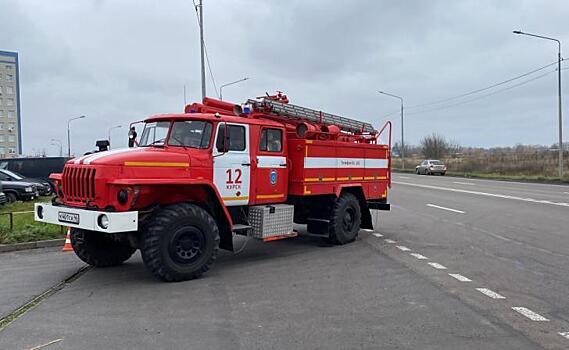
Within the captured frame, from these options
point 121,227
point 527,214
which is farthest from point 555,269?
point 527,214

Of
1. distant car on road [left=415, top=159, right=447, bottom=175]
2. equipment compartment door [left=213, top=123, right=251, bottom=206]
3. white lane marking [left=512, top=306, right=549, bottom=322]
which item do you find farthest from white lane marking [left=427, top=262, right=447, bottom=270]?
distant car on road [left=415, top=159, right=447, bottom=175]

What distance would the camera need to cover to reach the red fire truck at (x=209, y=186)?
7035 mm

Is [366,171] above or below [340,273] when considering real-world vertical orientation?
above

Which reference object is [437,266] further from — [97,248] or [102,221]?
[97,248]

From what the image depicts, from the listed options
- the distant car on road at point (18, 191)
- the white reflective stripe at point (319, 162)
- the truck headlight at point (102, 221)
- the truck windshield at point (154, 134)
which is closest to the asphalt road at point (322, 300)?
the truck headlight at point (102, 221)

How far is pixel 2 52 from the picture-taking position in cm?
8600

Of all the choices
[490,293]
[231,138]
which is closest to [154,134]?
[231,138]

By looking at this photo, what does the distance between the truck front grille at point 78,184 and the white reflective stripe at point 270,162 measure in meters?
2.90

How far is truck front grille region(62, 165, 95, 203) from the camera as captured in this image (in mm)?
7004

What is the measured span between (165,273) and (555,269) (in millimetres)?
5951

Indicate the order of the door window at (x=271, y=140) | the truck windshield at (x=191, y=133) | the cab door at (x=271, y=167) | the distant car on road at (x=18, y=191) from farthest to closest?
the distant car on road at (x=18, y=191)
the door window at (x=271, y=140)
the cab door at (x=271, y=167)
the truck windshield at (x=191, y=133)

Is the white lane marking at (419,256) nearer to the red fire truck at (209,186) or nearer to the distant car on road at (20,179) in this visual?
the red fire truck at (209,186)

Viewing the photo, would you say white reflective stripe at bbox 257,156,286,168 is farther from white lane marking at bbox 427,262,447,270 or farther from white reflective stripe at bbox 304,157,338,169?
white lane marking at bbox 427,262,447,270

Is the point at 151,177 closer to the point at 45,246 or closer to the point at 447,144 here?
the point at 45,246
